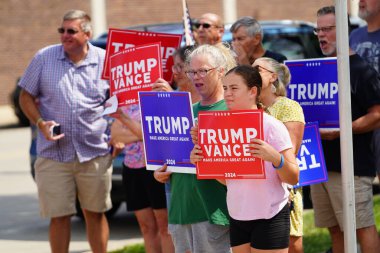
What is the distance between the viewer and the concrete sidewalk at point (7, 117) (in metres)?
27.0

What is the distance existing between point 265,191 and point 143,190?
2437 mm

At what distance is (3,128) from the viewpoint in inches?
1021

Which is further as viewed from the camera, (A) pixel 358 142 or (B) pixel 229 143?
(A) pixel 358 142

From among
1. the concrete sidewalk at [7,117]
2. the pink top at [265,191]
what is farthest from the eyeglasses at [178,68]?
the concrete sidewalk at [7,117]

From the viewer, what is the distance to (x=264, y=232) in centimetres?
563

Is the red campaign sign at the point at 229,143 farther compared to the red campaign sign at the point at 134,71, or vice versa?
the red campaign sign at the point at 134,71

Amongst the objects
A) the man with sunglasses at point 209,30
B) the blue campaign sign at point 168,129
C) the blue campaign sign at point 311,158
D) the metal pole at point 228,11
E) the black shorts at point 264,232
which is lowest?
the metal pole at point 228,11

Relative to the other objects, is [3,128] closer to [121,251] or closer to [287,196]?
[121,251]

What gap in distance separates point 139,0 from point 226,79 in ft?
86.0

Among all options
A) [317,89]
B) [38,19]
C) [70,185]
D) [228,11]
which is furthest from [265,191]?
[228,11]

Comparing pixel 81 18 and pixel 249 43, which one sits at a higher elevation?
pixel 81 18

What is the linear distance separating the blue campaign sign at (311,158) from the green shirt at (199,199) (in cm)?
56

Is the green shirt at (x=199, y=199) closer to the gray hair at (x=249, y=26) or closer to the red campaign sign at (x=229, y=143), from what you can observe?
the red campaign sign at (x=229, y=143)

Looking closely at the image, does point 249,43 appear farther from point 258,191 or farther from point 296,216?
point 258,191
